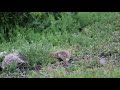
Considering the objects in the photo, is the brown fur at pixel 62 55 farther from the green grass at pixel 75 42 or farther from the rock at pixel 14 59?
the rock at pixel 14 59

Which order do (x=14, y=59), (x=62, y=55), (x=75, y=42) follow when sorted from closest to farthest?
(x=14, y=59) → (x=62, y=55) → (x=75, y=42)

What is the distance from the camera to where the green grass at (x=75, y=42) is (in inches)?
244

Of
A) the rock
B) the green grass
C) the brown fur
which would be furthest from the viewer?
the brown fur

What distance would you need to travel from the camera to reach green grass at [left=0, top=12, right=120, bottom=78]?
6.19 metres

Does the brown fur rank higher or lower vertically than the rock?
higher

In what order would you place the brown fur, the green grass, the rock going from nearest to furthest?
the green grass
the rock
the brown fur

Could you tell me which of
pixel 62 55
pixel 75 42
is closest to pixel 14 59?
pixel 62 55

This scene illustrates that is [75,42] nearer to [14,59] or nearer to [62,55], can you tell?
[62,55]

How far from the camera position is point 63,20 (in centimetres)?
971

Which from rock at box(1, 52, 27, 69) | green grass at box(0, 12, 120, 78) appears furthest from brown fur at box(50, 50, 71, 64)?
rock at box(1, 52, 27, 69)

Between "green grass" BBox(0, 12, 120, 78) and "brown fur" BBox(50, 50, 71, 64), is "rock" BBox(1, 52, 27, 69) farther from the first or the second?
"brown fur" BBox(50, 50, 71, 64)

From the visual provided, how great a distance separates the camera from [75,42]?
8305 millimetres
